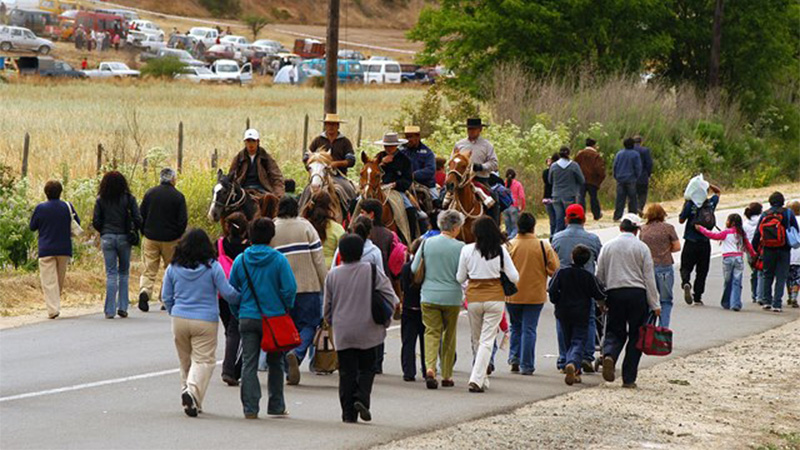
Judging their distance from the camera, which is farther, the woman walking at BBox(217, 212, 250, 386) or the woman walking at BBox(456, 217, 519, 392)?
the woman walking at BBox(217, 212, 250, 386)

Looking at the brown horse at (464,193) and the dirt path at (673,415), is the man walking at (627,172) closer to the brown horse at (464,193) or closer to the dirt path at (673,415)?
the brown horse at (464,193)

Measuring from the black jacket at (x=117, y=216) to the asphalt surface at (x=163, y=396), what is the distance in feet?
3.94

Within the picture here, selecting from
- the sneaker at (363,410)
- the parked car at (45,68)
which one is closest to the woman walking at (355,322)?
the sneaker at (363,410)

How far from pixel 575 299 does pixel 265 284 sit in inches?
148

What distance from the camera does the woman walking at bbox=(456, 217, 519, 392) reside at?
13.6m

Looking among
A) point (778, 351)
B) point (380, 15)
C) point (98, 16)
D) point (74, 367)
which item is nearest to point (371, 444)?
point (74, 367)

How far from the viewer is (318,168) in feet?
57.6

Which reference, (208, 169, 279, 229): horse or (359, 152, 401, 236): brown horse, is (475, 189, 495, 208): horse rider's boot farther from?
(208, 169, 279, 229): horse

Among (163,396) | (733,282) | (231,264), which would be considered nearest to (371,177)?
(231,264)

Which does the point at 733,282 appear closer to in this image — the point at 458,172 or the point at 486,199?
the point at 486,199

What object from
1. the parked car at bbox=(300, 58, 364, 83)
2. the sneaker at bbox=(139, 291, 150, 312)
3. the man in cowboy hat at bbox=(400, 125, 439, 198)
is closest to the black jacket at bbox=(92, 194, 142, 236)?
the sneaker at bbox=(139, 291, 150, 312)

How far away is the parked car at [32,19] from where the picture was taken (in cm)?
9719

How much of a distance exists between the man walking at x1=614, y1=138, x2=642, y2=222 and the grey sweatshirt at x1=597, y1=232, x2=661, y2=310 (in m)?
17.5

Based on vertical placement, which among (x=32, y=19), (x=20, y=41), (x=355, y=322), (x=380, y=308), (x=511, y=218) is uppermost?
(x=32, y=19)
